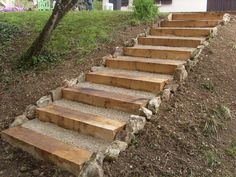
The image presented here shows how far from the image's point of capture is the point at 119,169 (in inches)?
148

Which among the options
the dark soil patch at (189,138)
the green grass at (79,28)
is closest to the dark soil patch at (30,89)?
the green grass at (79,28)

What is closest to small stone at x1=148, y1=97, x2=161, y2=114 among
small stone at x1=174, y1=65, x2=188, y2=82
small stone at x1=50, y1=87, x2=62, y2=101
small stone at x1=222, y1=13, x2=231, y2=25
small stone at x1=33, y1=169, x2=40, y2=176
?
small stone at x1=174, y1=65, x2=188, y2=82

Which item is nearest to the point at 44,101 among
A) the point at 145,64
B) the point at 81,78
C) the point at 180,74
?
the point at 81,78

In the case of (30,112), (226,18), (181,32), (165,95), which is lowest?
(30,112)

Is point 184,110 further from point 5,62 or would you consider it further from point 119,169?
point 5,62

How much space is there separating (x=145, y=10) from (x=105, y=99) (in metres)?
3.39

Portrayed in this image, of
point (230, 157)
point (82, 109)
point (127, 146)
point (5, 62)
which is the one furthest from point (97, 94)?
point (5, 62)

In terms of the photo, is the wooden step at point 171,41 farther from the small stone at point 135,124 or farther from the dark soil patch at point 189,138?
the small stone at point 135,124

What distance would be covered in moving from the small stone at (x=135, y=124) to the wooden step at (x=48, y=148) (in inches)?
22.9

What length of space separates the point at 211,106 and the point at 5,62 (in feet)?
14.0

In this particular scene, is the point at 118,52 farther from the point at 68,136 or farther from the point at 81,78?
the point at 68,136

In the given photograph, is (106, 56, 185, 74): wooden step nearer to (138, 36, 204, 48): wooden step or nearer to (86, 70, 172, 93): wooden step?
(86, 70, 172, 93): wooden step

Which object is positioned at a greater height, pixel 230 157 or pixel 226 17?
pixel 226 17

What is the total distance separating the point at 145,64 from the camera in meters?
5.61
